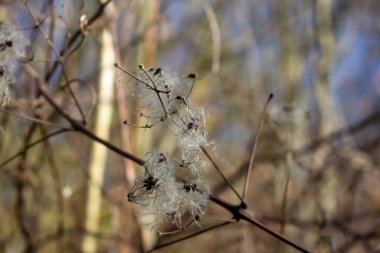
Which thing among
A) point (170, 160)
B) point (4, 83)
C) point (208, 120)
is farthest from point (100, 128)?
point (208, 120)

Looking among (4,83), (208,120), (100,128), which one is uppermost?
(208,120)

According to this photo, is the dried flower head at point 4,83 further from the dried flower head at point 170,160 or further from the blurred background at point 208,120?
the dried flower head at point 170,160

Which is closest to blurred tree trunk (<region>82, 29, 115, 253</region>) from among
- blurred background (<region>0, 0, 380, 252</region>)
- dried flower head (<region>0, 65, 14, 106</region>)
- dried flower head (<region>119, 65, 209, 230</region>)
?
blurred background (<region>0, 0, 380, 252</region>)

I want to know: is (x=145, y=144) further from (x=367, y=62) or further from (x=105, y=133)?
(x=367, y=62)

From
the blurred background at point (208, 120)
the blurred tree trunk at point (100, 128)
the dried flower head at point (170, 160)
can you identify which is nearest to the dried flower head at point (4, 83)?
the blurred background at point (208, 120)

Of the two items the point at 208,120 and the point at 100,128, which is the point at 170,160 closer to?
the point at 100,128

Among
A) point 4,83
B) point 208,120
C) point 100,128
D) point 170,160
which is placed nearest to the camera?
point 170,160

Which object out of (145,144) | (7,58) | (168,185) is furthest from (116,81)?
(145,144)

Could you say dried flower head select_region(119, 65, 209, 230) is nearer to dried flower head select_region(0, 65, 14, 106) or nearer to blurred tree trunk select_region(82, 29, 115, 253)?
dried flower head select_region(0, 65, 14, 106)
